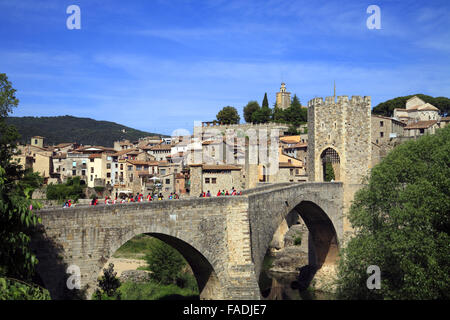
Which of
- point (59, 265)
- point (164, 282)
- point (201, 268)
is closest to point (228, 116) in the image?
point (164, 282)

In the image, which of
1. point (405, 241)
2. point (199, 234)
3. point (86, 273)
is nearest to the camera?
point (86, 273)

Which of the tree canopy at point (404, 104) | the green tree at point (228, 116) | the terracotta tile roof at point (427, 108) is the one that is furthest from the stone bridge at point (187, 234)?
the green tree at point (228, 116)

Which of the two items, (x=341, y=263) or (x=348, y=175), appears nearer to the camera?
(x=341, y=263)

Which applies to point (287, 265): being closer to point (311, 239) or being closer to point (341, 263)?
point (311, 239)

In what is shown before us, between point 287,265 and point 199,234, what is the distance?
23817 mm

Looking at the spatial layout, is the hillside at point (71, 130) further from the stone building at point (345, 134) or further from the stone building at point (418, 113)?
the stone building at point (345, 134)

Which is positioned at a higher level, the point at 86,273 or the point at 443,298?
the point at 86,273

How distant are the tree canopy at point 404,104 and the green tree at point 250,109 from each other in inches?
1037

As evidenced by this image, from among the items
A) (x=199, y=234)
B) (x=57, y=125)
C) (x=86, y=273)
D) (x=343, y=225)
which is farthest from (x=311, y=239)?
(x=57, y=125)

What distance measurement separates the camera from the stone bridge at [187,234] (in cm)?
1430

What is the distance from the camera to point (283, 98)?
119438 millimetres

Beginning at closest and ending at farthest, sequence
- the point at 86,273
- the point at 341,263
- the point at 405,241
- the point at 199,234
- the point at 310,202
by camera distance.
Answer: the point at 86,273 < the point at 405,241 < the point at 199,234 < the point at 341,263 < the point at 310,202

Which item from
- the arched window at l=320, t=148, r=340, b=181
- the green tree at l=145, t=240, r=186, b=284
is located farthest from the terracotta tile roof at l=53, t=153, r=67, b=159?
the arched window at l=320, t=148, r=340, b=181
